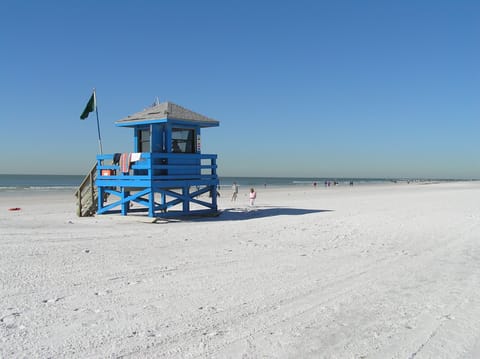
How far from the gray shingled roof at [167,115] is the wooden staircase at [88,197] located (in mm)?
2372

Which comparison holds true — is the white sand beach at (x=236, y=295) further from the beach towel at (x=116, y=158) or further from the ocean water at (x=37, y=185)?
the ocean water at (x=37, y=185)

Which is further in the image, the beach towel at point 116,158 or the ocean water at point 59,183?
the ocean water at point 59,183

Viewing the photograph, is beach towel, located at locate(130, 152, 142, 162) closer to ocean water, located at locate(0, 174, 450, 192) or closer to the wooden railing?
the wooden railing

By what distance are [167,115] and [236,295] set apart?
9.40m

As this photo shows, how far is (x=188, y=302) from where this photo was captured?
550 centimetres

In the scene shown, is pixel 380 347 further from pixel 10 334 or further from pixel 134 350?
pixel 10 334

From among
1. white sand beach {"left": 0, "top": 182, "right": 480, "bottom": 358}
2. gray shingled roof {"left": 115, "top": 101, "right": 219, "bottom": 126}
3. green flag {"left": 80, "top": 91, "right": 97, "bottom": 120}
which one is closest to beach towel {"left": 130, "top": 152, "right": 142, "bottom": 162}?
gray shingled roof {"left": 115, "top": 101, "right": 219, "bottom": 126}

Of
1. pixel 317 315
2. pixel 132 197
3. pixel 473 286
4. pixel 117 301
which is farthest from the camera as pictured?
pixel 132 197

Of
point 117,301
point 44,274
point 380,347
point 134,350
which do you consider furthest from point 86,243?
point 380,347

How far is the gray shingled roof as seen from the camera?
14453 mm

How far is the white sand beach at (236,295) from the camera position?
4.23m

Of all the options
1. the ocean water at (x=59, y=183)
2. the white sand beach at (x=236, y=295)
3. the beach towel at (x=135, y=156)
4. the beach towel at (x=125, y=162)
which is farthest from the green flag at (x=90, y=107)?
the ocean water at (x=59, y=183)

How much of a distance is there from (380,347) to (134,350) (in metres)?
2.32

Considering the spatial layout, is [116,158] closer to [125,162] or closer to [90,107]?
[125,162]
